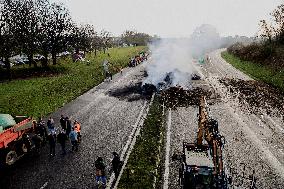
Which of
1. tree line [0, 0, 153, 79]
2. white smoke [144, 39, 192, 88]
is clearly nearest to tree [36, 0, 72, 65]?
tree line [0, 0, 153, 79]

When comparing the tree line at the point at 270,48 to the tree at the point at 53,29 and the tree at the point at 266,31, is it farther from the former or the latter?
the tree at the point at 53,29

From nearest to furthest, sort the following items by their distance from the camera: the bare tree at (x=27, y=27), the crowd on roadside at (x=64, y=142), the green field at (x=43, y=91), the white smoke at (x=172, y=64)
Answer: the crowd on roadside at (x=64, y=142) < the green field at (x=43, y=91) < the white smoke at (x=172, y=64) < the bare tree at (x=27, y=27)

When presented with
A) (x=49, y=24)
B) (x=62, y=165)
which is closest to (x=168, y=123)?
(x=62, y=165)

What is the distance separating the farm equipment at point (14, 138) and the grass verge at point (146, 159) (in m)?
5.94

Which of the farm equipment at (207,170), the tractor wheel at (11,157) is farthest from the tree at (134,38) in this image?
the farm equipment at (207,170)

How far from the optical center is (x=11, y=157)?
1819 centimetres

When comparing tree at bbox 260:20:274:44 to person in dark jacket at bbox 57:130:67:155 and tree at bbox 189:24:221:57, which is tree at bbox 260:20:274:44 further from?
person in dark jacket at bbox 57:130:67:155

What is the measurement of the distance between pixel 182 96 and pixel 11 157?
1830cm

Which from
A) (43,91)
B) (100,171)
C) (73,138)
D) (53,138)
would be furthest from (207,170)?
(43,91)

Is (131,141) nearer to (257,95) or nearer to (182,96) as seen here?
(182,96)

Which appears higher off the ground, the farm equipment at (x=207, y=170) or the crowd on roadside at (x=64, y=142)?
the farm equipment at (x=207, y=170)

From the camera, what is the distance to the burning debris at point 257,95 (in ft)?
95.2

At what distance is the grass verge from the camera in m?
15.5

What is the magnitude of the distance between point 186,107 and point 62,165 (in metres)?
14.0
